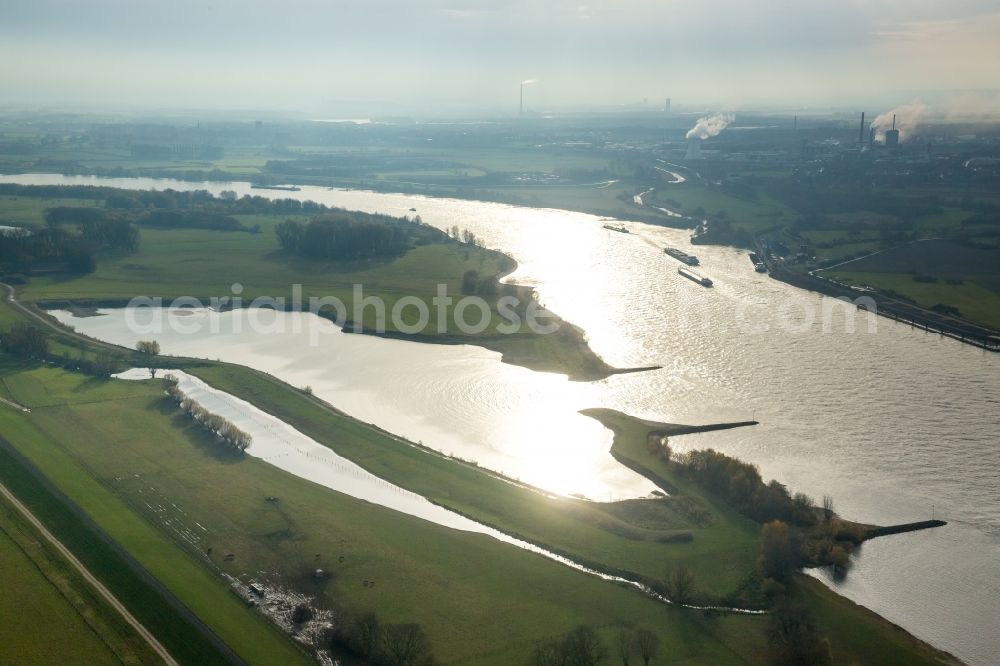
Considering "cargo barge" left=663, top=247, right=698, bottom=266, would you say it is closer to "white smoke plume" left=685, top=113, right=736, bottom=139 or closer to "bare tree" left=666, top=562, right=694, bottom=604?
"bare tree" left=666, top=562, right=694, bottom=604

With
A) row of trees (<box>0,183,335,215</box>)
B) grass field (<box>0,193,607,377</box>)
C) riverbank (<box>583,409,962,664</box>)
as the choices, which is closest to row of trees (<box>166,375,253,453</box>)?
A: grass field (<box>0,193,607,377</box>)

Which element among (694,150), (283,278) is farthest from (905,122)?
(283,278)

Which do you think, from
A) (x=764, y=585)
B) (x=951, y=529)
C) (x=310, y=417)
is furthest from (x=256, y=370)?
(x=951, y=529)

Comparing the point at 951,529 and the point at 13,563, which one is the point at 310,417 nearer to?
the point at 13,563

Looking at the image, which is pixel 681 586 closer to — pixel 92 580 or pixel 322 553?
pixel 322 553

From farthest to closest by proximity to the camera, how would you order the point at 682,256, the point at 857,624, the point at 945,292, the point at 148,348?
the point at 682,256 → the point at 945,292 → the point at 148,348 → the point at 857,624

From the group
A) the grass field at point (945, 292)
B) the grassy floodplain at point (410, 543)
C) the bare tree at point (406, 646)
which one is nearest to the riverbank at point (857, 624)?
the grassy floodplain at point (410, 543)

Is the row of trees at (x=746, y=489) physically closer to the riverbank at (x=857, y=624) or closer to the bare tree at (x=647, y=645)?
the riverbank at (x=857, y=624)
